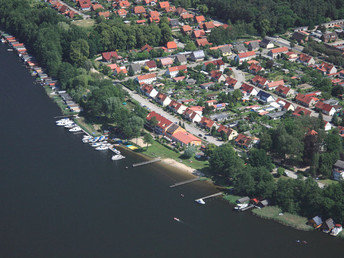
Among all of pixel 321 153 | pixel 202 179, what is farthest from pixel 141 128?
pixel 321 153

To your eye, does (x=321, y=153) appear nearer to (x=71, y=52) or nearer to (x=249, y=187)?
(x=249, y=187)

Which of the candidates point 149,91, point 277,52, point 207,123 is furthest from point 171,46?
point 207,123

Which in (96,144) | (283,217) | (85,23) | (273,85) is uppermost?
(85,23)

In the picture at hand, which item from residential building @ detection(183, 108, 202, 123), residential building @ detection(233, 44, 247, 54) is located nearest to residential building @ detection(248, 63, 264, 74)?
residential building @ detection(233, 44, 247, 54)

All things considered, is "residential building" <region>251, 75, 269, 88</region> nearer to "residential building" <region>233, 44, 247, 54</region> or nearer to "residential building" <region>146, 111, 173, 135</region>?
"residential building" <region>233, 44, 247, 54</region>

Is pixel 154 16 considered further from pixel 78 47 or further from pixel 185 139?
pixel 185 139

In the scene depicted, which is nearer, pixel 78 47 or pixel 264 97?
pixel 264 97
